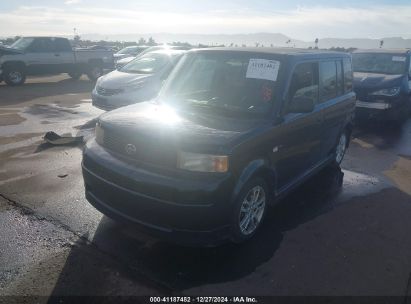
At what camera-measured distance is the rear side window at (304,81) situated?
4.03m

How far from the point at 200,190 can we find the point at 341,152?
4204mm

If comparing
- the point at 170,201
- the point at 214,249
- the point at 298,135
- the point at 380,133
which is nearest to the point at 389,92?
the point at 380,133

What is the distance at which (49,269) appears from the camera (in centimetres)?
329

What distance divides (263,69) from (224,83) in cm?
50

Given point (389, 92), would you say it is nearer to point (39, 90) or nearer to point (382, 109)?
point (382, 109)

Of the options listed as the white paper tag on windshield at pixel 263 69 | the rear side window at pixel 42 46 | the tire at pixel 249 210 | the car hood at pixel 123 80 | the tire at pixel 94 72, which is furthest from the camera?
the tire at pixel 94 72

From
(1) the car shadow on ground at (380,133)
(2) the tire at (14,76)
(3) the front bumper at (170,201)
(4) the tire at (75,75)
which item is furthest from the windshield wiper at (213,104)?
(4) the tire at (75,75)

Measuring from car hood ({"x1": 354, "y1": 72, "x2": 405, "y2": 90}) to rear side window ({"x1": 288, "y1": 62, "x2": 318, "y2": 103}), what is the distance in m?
5.52

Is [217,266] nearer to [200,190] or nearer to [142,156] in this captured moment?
[200,190]

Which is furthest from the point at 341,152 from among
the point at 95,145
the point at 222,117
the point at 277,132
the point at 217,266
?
the point at 95,145

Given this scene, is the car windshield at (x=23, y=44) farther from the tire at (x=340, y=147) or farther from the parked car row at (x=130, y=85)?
the tire at (x=340, y=147)

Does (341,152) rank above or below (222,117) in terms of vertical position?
below

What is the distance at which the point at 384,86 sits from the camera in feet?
30.1

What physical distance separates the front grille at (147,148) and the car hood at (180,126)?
0.07ft
